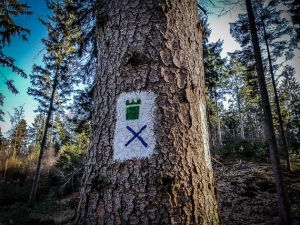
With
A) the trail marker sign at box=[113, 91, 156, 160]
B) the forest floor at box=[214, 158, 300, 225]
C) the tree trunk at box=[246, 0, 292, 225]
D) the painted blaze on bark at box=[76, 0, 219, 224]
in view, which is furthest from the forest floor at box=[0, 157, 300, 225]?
the trail marker sign at box=[113, 91, 156, 160]

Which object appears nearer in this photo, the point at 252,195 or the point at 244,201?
the point at 244,201

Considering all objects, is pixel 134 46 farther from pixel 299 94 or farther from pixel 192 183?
pixel 299 94

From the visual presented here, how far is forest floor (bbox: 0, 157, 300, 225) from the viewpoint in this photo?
627 cm

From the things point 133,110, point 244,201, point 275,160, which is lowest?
point 244,201

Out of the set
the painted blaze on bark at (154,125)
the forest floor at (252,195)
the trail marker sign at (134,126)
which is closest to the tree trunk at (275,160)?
the forest floor at (252,195)

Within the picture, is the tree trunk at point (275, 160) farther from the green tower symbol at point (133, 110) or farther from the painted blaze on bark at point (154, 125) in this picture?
the green tower symbol at point (133, 110)

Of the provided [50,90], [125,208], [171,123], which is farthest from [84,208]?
[50,90]

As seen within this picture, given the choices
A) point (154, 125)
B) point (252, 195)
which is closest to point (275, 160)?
point (252, 195)

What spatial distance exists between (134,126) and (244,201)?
8.38 m

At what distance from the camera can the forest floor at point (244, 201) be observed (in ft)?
20.6

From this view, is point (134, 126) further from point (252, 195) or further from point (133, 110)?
point (252, 195)

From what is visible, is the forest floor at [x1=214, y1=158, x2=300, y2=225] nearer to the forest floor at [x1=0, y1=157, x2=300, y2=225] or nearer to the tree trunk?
the forest floor at [x1=0, y1=157, x2=300, y2=225]

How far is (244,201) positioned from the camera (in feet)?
24.2

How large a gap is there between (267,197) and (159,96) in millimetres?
9161
